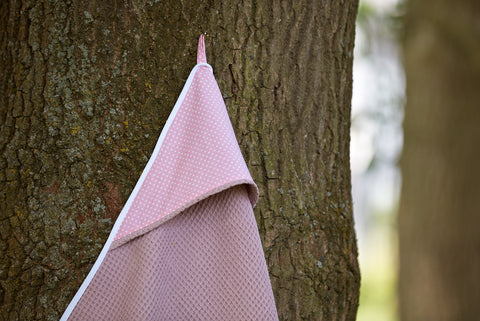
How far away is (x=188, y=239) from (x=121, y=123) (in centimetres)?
29

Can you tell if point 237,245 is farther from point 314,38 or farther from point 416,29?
point 416,29

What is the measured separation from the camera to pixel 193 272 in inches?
40.1

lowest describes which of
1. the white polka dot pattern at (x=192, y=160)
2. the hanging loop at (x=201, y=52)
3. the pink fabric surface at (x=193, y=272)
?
the pink fabric surface at (x=193, y=272)

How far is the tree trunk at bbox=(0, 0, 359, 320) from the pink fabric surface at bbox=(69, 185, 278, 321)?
0.07m

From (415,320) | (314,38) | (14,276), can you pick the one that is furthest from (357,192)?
(14,276)

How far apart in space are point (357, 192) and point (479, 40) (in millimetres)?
2901

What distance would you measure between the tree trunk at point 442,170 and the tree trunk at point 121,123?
2.46 meters

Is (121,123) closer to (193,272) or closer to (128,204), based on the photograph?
(128,204)

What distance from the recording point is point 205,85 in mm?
1029

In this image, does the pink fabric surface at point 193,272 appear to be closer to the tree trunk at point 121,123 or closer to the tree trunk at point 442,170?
the tree trunk at point 121,123

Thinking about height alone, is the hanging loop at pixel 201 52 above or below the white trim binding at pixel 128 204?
above

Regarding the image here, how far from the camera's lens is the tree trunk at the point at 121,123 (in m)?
0.99

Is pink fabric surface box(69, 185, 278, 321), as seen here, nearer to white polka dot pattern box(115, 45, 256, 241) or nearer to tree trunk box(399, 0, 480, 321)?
white polka dot pattern box(115, 45, 256, 241)

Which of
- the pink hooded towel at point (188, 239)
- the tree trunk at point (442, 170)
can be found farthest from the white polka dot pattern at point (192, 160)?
the tree trunk at point (442, 170)
